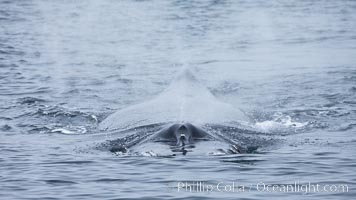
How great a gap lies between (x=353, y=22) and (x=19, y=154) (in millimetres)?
26405

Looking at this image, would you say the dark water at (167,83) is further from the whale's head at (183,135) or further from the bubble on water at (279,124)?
the whale's head at (183,135)

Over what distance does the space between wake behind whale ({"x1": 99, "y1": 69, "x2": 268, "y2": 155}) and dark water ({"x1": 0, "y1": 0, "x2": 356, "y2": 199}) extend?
16.5 inches

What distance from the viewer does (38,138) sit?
655 inches

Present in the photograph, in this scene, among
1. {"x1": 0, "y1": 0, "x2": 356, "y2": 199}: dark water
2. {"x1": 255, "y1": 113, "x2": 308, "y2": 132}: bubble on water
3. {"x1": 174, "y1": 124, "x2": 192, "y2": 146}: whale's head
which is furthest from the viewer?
{"x1": 255, "y1": 113, "x2": 308, "y2": 132}: bubble on water

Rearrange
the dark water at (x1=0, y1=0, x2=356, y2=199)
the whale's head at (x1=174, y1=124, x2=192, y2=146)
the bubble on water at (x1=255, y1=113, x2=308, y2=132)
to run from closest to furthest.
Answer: the dark water at (x1=0, y1=0, x2=356, y2=199) < the whale's head at (x1=174, y1=124, x2=192, y2=146) < the bubble on water at (x1=255, y1=113, x2=308, y2=132)

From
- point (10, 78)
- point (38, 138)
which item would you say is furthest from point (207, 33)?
point (38, 138)


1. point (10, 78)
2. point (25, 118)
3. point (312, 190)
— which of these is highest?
point (10, 78)

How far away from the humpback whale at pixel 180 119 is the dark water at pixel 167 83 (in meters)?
0.51

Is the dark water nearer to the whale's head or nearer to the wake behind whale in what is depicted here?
the wake behind whale

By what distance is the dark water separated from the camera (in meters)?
12.8

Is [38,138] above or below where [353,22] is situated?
below

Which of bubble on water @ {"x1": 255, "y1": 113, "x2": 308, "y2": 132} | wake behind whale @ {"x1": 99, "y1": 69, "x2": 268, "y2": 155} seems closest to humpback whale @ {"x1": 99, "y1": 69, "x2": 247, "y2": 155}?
wake behind whale @ {"x1": 99, "y1": 69, "x2": 268, "y2": 155}

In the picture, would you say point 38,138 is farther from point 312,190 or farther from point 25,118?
point 312,190

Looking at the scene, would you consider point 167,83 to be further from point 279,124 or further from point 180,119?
point 180,119
